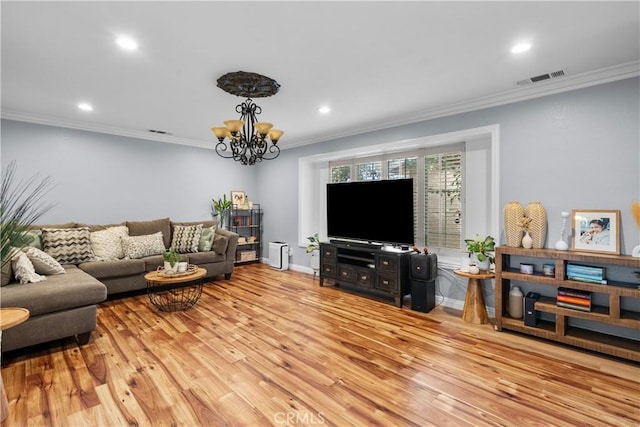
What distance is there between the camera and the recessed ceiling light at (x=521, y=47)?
7.57 ft

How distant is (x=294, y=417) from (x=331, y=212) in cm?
334

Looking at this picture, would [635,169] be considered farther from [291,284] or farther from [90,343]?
[90,343]

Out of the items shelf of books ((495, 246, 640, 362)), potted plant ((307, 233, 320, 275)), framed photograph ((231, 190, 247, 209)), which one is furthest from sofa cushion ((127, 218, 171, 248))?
shelf of books ((495, 246, 640, 362))

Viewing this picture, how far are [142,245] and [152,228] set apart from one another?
20.7 inches

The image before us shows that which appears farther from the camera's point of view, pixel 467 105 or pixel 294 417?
pixel 467 105

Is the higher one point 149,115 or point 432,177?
point 149,115

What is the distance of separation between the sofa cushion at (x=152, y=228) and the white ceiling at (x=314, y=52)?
72.0 inches

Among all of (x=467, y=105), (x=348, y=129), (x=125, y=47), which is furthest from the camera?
(x=348, y=129)

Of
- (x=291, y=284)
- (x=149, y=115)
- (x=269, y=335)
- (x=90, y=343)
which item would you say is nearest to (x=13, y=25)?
(x=149, y=115)

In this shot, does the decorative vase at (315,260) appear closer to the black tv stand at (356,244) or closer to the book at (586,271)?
the black tv stand at (356,244)

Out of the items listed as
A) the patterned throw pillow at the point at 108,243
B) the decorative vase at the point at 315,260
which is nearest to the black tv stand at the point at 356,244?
the decorative vase at the point at 315,260

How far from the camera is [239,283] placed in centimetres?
497

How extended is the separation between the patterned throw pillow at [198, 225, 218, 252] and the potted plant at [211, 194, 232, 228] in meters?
0.77

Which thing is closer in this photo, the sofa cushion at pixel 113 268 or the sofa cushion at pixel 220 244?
the sofa cushion at pixel 113 268
